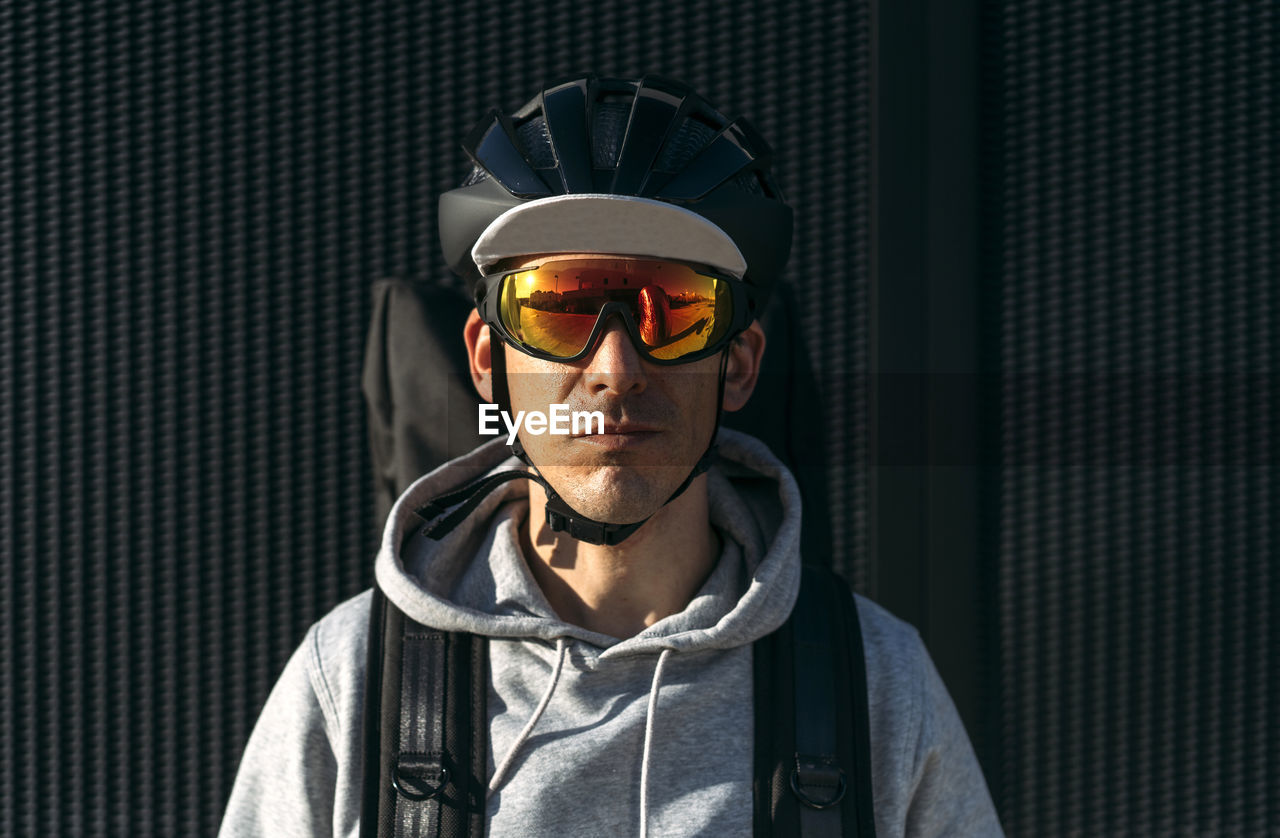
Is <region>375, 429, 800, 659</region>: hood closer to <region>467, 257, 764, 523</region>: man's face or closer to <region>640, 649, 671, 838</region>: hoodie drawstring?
<region>640, 649, 671, 838</region>: hoodie drawstring

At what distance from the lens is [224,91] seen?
1.91 metres

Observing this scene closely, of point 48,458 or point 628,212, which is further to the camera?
point 48,458

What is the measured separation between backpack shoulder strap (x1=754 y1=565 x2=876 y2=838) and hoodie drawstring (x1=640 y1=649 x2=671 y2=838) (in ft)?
0.38

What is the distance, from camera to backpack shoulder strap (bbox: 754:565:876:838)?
1013 mm

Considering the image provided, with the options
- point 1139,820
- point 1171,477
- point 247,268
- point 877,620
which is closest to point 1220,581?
point 1171,477

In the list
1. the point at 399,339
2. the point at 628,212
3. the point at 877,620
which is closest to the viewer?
the point at 628,212

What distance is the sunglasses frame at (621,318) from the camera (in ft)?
3.28

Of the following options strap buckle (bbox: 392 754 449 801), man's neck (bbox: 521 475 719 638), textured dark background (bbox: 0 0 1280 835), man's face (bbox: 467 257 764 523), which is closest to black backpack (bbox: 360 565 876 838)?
strap buckle (bbox: 392 754 449 801)

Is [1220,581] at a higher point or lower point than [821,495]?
lower

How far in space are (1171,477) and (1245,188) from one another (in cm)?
59

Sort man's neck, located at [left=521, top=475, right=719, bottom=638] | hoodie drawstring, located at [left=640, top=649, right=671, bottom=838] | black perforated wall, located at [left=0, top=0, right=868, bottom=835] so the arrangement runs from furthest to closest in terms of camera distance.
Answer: black perforated wall, located at [left=0, top=0, right=868, bottom=835] < man's neck, located at [left=521, top=475, right=719, bottom=638] < hoodie drawstring, located at [left=640, top=649, right=671, bottom=838]

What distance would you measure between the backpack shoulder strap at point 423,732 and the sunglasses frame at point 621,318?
33 cm

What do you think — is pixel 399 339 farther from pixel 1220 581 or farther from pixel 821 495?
pixel 1220 581

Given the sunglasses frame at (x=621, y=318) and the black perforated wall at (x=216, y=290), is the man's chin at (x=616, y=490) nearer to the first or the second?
the sunglasses frame at (x=621, y=318)
